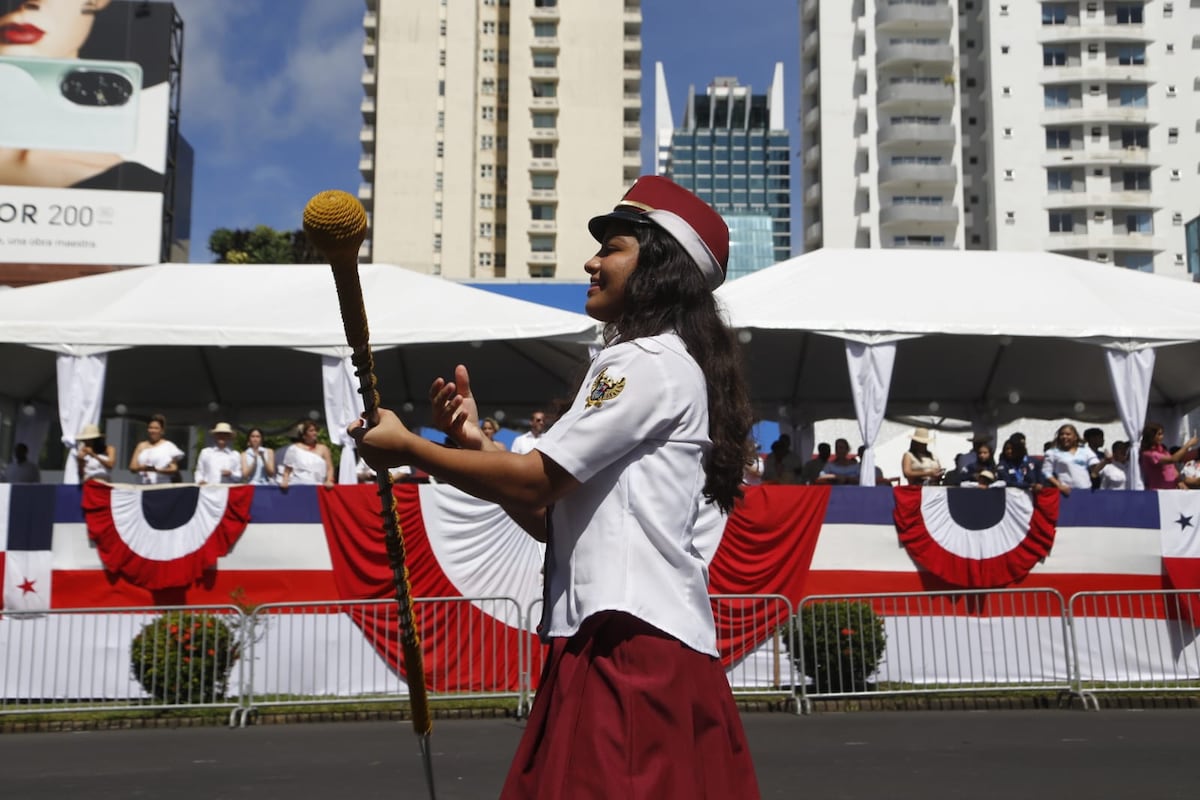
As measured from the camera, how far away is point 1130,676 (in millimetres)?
11070

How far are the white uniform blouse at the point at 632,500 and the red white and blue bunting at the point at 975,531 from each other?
31.3ft

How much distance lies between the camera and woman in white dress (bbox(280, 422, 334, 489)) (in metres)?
12.4

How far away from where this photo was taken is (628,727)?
221 centimetres

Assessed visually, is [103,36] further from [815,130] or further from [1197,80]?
[1197,80]

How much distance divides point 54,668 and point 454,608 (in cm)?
344

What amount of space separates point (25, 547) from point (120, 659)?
144 centimetres

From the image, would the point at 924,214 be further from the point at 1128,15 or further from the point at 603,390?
the point at 603,390

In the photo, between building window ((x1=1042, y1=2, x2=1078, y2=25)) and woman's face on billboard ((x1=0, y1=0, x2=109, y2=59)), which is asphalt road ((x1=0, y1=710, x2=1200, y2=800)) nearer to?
woman's face on billboard ((x1=0, y1=0, x2=109, y2=59))

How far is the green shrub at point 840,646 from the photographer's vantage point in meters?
10.3

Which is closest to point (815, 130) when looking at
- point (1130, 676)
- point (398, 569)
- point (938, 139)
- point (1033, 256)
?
point (938, 139)

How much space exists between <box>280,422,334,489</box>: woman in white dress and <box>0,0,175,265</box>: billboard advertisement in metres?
23.0

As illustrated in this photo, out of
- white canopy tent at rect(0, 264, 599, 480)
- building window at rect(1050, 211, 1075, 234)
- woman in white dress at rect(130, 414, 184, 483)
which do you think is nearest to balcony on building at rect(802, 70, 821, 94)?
building window at rect(1050, 211, 1075, 234)

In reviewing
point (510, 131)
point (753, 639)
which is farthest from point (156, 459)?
point (510, 131)

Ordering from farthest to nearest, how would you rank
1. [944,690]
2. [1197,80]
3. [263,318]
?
[1197,80] → [263,318] → [944,690]
